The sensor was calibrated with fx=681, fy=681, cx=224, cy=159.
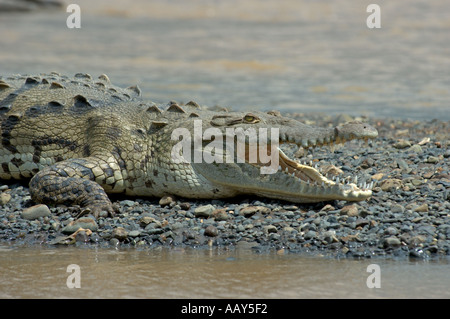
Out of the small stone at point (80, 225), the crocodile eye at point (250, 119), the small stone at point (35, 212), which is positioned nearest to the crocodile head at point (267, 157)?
the crocodile eye at point (250, 119)

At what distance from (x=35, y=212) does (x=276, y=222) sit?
224cm

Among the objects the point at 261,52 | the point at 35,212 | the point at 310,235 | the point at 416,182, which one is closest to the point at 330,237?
the point at 310,235

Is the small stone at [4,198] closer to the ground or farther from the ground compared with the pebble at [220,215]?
farther from the ground

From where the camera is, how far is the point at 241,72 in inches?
619

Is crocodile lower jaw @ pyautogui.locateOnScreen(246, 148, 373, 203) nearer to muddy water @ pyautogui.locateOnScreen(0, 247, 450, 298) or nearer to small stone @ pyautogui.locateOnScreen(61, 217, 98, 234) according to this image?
muddy water @ pyautogui.locateOnScreen(0, 247, 450, 298)

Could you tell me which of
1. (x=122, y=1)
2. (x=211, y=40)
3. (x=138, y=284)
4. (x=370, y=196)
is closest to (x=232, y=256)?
(x=138, y=284)

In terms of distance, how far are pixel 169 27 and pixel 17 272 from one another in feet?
63.8

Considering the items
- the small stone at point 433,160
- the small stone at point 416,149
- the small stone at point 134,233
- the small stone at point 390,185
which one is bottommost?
the small stone at point 134,233

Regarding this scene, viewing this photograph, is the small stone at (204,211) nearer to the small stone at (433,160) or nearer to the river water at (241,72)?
the river water at (241,72)

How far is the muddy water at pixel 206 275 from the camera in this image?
4523 millimetres

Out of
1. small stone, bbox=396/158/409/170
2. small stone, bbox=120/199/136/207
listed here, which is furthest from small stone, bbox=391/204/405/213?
small stone, bbox=120/199/136/207

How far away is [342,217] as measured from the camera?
19.3ft

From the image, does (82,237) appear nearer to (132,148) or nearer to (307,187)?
(132,148)

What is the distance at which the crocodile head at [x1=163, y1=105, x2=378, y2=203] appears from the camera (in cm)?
606
